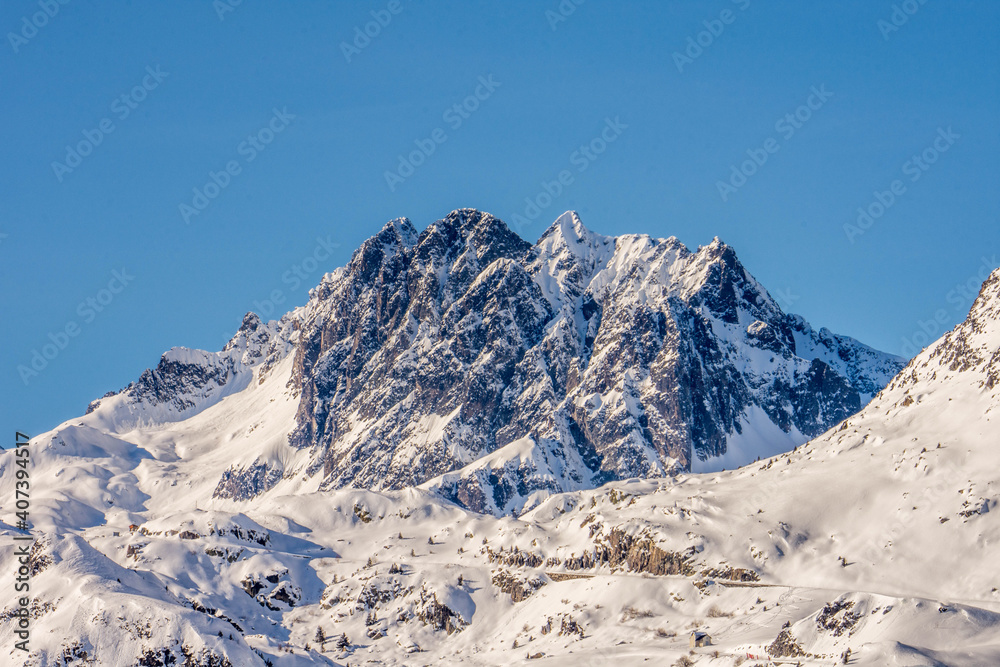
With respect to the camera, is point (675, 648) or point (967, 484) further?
point (967, 484)

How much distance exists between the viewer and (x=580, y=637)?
195500 mm

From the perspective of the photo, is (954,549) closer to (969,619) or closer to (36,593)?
(969,619)

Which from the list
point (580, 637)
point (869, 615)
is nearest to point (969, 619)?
point (869, 615)

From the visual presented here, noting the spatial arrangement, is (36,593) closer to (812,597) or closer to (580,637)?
(580,637)

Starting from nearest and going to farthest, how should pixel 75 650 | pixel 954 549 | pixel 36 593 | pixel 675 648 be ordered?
pixel 75 650
pixel 36 593
pixel 675 648
pixel 954 549

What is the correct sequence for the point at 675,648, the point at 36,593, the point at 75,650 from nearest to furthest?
1. the point at 75,650
2. the point at 36,593
3. the point at 675,648

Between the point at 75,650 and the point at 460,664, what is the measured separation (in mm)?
69685

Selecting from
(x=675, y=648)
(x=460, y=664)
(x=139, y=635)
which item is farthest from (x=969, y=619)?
(x=139, y=635)

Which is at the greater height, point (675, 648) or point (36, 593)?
point (36, 593)

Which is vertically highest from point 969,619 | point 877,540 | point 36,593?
point 36,593

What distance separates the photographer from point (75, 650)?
Result: 142500 mm

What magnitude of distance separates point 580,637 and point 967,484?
191 feet

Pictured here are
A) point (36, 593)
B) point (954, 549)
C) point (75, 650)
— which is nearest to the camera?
point (75, 650)

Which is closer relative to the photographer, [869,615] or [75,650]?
[75,650]
